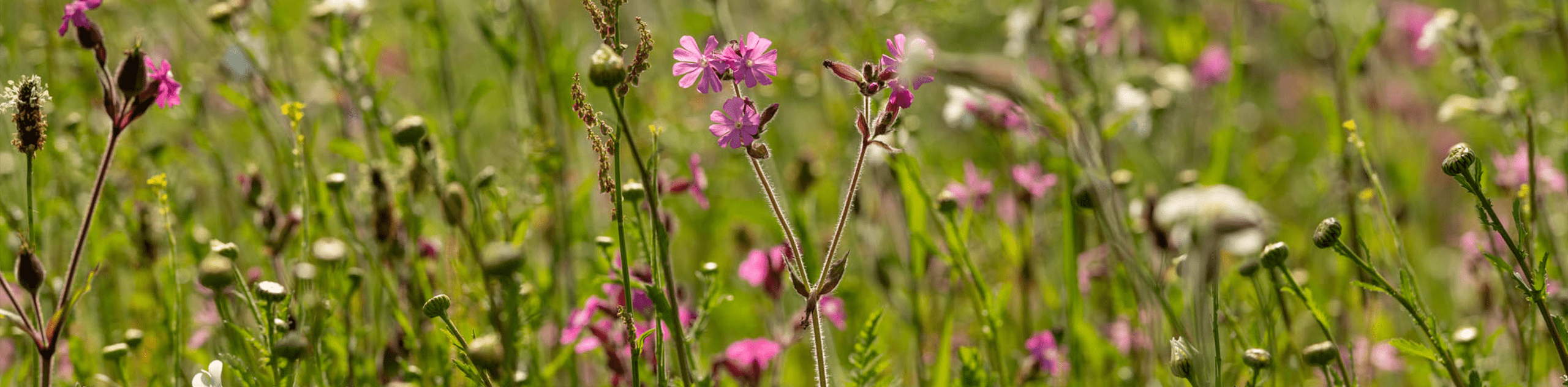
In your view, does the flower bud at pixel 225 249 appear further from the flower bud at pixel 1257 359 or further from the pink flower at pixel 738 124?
the flower bud at pixel 1257 359

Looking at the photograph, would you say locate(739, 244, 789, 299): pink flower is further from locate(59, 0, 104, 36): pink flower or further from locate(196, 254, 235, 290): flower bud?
locate(59, 0, 104, 36): pink flower

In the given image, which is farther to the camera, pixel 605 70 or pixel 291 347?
pixel 291 347

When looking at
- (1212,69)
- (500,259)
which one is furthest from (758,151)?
(1212,69)

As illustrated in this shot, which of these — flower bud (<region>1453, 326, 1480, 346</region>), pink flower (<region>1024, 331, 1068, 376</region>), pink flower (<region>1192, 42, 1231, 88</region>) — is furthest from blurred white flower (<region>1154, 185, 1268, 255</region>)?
pink flower (<region>1192, 42, 1231, 88</region>)

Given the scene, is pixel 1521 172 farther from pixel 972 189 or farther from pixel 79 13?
pixel 79 13

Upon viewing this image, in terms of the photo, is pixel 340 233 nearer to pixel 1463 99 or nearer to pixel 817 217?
pixel 817 217

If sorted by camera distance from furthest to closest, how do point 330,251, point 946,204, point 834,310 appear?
A: point 834,310 → point 946,204 → point 330,251

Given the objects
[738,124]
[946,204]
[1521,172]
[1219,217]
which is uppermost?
[1521,172]

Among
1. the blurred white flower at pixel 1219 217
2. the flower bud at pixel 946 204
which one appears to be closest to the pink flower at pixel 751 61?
the blurred white flower at pixel 1219 217
